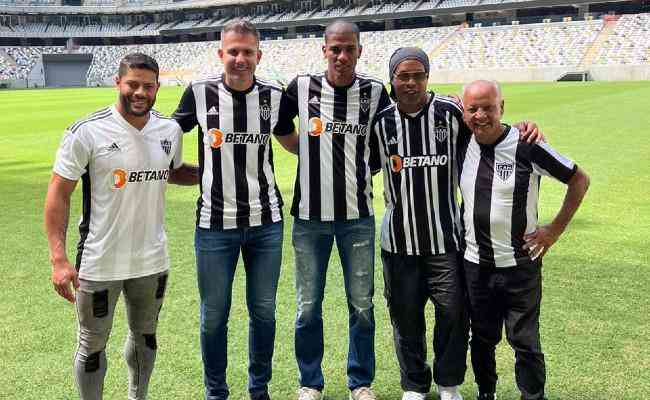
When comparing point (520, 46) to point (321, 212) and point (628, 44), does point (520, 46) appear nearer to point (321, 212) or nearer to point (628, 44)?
point (628, 44)

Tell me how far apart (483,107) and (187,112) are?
1686 millimetres

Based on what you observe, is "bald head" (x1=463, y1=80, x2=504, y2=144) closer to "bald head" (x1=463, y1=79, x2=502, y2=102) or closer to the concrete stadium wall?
"bald head" (x1=463, y1=79, x2=502, y2=102)

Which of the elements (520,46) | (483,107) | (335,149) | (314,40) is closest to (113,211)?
(335,149)

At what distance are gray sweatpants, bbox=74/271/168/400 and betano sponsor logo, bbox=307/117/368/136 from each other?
3.94ft

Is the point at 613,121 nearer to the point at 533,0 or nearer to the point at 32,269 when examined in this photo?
the point at 32,269

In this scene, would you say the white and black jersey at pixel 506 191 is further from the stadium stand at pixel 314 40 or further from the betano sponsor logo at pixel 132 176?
the stadium stand at pixel 314 40

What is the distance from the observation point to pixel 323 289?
3.87 meters

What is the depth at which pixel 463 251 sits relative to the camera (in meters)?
3.64

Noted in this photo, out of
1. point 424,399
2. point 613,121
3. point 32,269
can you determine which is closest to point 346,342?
point 424,399

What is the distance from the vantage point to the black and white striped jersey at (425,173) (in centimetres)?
361

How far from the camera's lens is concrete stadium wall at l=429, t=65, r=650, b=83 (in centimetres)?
3884

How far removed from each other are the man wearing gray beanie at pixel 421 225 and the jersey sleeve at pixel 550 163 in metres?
0.41

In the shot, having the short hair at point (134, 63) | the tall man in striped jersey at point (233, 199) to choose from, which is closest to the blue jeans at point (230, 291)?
the tall man in striped jersey at point (233, 199)

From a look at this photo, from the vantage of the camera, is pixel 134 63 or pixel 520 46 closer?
pixel 134 63
